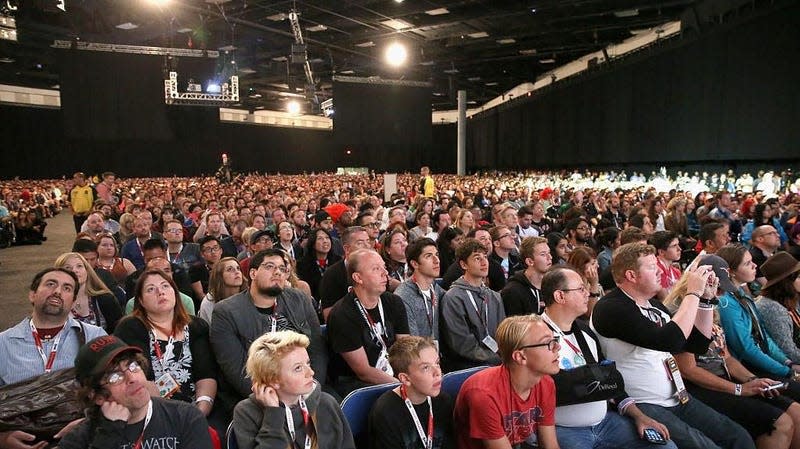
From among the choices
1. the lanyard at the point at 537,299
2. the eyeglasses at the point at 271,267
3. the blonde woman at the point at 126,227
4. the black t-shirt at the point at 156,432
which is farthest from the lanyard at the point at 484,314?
the blonde woman at the point at 126,227

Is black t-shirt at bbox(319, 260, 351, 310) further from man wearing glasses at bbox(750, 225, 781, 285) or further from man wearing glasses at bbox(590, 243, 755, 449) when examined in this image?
man wearing glasses at bbox(750, 225, 781, 285)

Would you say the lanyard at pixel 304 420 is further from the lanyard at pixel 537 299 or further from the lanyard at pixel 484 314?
the lanyard at pixel 537 299

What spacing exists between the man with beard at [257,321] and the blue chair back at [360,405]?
617 mm

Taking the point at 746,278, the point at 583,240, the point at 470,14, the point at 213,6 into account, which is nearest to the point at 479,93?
the point at 470,14

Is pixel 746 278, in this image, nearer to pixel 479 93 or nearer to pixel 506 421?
pixel 506 421

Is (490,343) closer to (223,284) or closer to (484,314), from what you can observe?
(484,314)

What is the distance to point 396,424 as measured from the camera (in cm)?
239

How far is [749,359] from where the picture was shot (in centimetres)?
340

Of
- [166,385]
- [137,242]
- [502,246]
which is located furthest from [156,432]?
[137,242]

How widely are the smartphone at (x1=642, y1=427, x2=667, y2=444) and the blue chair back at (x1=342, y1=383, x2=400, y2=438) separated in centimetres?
128

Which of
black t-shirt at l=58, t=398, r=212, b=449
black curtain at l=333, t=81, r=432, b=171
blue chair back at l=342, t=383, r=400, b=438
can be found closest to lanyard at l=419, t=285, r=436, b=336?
blue chair back at l=342, t=383, r=400, b=438

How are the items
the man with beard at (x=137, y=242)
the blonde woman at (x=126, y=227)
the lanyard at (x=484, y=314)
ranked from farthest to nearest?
the blonde woman at (x=126, y=227) < the man with beard at (x=137, y=242) < the lanyard at (x=484, y=314)

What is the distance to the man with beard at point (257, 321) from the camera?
10.1 feet

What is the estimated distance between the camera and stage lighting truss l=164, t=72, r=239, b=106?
15438 mm
